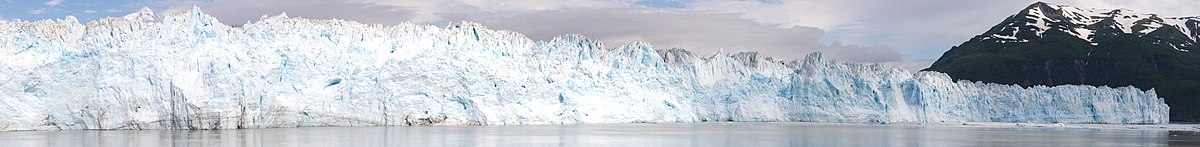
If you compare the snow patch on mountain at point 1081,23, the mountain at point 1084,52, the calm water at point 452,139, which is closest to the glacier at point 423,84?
the calm water at point 452,139

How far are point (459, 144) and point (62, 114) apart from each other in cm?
1062

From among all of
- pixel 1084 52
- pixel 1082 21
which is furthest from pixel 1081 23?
pixel 1084 52

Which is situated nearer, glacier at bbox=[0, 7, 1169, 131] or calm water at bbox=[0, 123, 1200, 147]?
calm water at bbox=[0, 123, 1200, 147]

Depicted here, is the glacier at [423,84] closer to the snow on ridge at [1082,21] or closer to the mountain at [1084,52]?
the mountain at [1084,52]

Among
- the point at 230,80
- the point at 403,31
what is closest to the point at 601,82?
the point at 403,31

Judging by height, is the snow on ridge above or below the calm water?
above

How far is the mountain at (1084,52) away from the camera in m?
81.8

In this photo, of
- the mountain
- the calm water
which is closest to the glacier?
the calm water

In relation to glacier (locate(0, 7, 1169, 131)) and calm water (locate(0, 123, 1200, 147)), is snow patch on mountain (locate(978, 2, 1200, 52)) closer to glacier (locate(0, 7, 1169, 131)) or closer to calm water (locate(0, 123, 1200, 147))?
glacier (locate(0, 7, 1169, 131))

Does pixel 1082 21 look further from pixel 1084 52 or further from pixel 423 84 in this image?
pixel 423 84

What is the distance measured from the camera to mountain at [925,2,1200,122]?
81.8 metres

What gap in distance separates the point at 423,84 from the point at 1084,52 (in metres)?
71.5

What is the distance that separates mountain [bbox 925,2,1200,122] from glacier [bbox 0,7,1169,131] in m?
31.1

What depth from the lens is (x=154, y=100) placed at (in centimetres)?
2670
